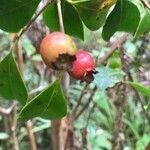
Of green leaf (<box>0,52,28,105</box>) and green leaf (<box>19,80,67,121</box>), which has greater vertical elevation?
green leaf (<box>0,52,28,105</box>)

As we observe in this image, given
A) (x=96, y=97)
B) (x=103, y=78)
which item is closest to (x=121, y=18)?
(x=103, y=78)

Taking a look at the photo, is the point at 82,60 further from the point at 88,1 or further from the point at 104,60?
the point at 104,60

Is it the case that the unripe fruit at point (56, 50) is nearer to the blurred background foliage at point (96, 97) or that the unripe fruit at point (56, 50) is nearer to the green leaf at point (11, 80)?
the green leaf at point (11, 80)

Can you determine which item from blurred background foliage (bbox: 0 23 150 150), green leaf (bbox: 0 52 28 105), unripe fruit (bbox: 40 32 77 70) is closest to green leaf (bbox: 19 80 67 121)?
green leaf (bbox: 0 52 28 105)

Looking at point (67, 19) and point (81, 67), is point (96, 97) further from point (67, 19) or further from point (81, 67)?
point (81, 67)

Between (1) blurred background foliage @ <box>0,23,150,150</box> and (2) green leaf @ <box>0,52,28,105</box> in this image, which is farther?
(1) blurred background foliage @ <box>0,23,150,150</box>

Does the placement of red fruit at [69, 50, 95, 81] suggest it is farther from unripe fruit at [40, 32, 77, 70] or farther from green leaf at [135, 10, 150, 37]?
green leaf at [135, 10, 150, 37]
